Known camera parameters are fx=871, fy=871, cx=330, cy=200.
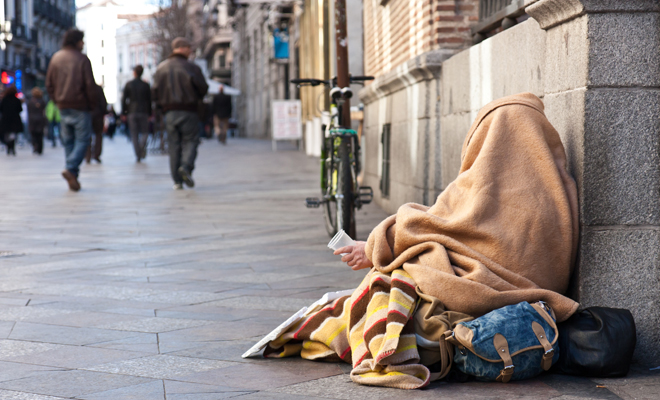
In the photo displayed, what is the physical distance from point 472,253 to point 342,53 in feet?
14.3

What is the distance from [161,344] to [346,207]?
2.86 m

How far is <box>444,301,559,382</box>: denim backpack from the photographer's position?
300 cm

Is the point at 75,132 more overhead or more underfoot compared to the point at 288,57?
more underfoot

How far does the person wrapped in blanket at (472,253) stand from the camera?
3.10 meters

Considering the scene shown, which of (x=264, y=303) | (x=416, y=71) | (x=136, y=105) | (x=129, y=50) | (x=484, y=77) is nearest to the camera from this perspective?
(x=264, y=303)

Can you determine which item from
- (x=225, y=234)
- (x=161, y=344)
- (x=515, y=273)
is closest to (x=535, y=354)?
(x=515, y=273)

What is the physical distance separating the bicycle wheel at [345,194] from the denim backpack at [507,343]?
335cm

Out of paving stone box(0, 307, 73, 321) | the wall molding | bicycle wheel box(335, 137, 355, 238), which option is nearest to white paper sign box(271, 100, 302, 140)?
the wall molding

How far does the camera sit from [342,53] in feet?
23.9

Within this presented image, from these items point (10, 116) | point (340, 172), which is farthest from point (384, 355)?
point (10, 116)

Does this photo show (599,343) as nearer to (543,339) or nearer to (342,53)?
(543,339)

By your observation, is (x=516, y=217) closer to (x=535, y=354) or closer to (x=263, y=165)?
(x=535, y=354)

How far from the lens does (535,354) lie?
3055 mm

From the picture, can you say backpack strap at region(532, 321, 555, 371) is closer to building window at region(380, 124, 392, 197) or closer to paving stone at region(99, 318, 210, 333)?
A: paving stone at region(99, 318, 210, 333)
